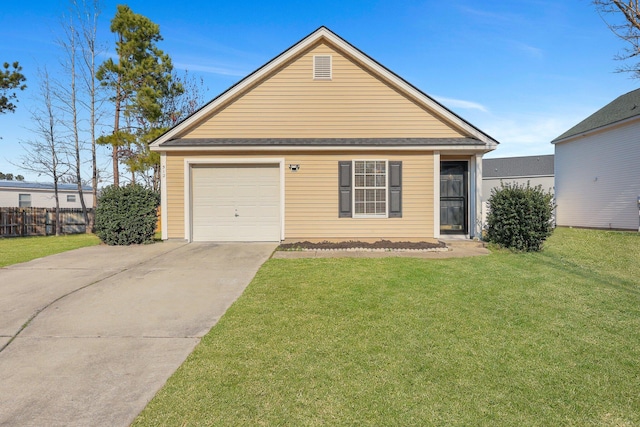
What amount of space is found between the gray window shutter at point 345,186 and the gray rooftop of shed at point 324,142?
668 mm

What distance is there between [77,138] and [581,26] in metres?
23.9

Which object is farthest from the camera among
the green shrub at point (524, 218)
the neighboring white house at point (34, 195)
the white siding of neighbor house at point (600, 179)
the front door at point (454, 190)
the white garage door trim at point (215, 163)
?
the neighboring white house at point (34, 195)

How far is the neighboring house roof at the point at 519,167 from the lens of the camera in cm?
3392

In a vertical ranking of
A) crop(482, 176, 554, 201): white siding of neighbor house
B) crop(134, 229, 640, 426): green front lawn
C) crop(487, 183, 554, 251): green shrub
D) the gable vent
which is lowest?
crop(134, 229, 640, 426): green front lawn

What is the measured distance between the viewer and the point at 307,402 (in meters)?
2.46

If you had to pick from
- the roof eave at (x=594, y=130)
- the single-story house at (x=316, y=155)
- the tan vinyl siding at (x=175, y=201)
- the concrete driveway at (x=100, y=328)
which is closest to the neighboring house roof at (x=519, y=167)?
the roof eave at (x=594, y=130)

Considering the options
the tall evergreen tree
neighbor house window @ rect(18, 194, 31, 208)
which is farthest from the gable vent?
neighbor house window @ rect(18, 194, 31, 208)

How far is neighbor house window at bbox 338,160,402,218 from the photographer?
32.5 ft

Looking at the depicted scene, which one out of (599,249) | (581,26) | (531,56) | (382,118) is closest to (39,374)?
(382,118)

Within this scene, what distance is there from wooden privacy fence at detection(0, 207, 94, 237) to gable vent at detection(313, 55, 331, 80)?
15.6 meters

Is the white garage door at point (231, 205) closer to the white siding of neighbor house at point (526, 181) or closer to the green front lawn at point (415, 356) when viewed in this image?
the green front lawn at point (415, 356)

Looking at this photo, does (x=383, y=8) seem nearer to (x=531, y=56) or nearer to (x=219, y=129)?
(x=531, y=56)

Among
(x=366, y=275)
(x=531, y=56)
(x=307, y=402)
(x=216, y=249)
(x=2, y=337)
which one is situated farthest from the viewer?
(x=531, y=56)

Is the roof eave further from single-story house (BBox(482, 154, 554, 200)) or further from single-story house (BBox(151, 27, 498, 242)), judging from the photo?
single-story house (BBox(482, 154, 554, 200))
